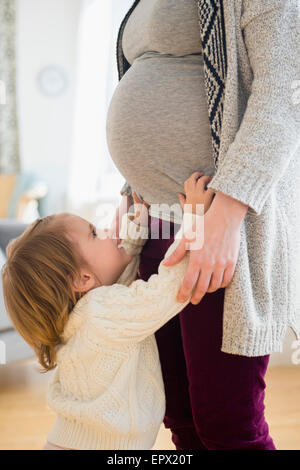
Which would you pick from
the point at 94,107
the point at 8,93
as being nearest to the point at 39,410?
the point at 94,107

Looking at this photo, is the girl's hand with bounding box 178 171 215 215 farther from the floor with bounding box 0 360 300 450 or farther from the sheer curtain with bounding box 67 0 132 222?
the sheer curtain with bounding box 67 0 132 222

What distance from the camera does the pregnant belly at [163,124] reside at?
819mm

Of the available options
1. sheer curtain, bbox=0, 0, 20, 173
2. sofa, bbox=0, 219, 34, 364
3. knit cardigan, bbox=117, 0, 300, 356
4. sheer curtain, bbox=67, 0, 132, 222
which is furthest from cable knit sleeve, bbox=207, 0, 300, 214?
sheer curtain, bbox=0, 0, 20, 173

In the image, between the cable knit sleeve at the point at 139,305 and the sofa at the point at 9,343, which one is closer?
the cable knit sleeve at the point at 139,305

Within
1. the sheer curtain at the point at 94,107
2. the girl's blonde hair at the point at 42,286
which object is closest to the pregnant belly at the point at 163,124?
the girl's blonde hair at the point at 42,286

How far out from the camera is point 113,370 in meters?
0.90

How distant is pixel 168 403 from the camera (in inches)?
41.4

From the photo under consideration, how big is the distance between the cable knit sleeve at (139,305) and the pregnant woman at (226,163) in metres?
0.03

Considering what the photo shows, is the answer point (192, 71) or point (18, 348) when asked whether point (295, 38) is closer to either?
point (192, 71)

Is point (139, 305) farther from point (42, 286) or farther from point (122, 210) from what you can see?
point (122, 210)

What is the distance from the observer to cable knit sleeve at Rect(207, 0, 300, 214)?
2.29 ft

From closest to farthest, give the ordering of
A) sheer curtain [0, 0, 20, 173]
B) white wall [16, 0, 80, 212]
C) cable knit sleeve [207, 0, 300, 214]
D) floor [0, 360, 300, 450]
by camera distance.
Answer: cable knit sleeve [207, 0, 300, 214] < floor [0, 360, 300, 450] < white wall [16, 0, 80, 212] < sheer curtain [0, 0, 20, 173]

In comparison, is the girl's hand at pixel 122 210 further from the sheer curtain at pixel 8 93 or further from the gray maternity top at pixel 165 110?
the sheer curtain at pixel 8 93

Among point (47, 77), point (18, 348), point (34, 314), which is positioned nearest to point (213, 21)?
point (34, 314)
